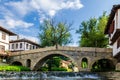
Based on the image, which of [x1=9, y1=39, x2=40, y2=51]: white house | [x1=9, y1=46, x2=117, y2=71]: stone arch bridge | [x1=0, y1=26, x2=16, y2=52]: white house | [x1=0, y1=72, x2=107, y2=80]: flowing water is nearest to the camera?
[x1=0, y1=72, x2=107, y2=80]: flowing water

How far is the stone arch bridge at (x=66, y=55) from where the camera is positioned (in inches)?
1544

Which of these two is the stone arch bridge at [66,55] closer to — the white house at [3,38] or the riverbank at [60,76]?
the white house at [3,38]

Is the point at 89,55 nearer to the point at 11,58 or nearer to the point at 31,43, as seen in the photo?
the point at 11,58

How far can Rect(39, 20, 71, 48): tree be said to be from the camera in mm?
58909

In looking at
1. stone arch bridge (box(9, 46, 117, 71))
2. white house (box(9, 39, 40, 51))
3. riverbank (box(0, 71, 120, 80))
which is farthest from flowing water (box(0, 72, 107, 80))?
white house (box(9, 39, 40, 51))

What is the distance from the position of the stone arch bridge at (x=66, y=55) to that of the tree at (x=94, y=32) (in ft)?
22.4

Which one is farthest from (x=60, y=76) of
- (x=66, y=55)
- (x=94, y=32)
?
(x=94, y=32)

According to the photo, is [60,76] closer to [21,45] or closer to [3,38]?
[3,38]

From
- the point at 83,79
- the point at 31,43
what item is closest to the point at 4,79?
the point at 83,79

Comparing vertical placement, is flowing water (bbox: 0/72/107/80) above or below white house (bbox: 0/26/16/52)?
below

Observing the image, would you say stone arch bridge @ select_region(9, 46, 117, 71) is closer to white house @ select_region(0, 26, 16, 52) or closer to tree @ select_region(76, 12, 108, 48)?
white house @ select_region(0, 26, 16, 52)

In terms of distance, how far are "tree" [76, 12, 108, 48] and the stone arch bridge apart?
6829 millimetres

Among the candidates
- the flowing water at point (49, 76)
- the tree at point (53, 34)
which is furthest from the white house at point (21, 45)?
the flowing water at point (49, 76)

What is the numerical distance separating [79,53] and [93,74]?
10.2 meters
